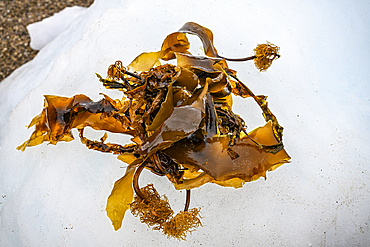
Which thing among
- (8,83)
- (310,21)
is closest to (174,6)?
(310,21)

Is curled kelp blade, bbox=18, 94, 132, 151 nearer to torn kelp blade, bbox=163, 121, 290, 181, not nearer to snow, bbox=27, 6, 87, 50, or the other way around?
torn kelp blade, bbox=163, 121, 290, 181

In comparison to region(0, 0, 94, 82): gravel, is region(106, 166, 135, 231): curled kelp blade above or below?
below

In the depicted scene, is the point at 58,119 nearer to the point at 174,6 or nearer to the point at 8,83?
the point at 174,6

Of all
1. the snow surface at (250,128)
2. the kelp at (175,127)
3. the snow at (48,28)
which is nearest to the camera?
the kelp at (175,127)

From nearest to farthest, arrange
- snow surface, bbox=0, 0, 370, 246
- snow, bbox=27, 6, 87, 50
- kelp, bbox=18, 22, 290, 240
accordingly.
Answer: kelp, bbox=18, 22, 290, 240
snow surface, bbox=0, 0, 370, 246
snow, bbox=27, 6, 87, 50

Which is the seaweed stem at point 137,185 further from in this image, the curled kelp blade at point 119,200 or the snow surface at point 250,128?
the snow surface at point 250,128

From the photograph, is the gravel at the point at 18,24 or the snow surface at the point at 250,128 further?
the gravel at the point at 18,24

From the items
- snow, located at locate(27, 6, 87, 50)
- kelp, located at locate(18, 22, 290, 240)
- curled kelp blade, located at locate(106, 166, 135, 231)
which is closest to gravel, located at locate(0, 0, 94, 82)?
snow, located at locate(27, 6, 87, 50)

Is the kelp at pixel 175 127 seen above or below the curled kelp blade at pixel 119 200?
above

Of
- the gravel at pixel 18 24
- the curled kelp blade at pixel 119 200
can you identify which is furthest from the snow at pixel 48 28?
the curled kelp blade at pixel 119 200
